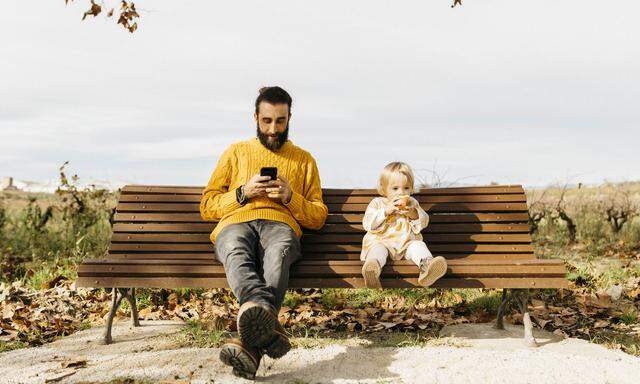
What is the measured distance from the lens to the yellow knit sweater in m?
4.84

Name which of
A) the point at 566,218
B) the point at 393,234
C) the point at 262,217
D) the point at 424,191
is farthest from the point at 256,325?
the point at 566,218

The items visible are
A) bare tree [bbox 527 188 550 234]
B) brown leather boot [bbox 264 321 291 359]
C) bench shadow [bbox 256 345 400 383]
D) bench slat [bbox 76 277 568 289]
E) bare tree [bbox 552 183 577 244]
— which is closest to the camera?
brown leather boot [bbox 264 321 291 359]

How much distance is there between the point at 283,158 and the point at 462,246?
1.69 m

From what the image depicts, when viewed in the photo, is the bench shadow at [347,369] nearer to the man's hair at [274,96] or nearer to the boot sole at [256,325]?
the boot sole at [256,325]

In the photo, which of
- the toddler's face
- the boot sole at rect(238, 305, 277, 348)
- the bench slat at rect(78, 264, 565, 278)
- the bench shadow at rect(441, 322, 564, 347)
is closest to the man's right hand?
the bench slat at rect(78, 264, 565, 278)

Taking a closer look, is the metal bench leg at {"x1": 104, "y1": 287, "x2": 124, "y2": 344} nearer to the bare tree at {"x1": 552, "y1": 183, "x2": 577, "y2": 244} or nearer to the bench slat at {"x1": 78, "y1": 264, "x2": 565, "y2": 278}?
the bench slat at {"x1": 78, "y1": 264, "x2": 565, "y2": 278}

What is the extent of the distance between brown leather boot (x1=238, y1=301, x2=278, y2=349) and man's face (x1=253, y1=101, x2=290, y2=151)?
167cm

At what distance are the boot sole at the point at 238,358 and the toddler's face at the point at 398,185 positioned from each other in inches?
72.8

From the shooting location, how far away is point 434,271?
14.4 feet

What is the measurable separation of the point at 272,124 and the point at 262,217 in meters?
0.73

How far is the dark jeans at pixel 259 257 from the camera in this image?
393 cm

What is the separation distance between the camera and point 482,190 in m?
5.69

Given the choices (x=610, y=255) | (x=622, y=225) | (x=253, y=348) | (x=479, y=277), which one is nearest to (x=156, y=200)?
(x=253, y=348)

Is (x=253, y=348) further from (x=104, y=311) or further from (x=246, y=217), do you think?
(x=104, y=311)
